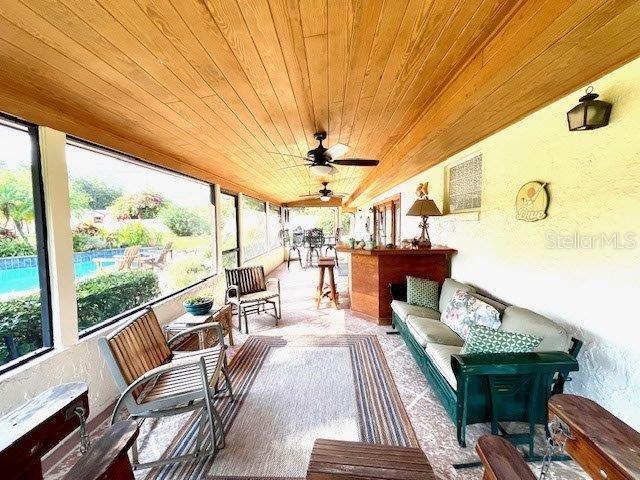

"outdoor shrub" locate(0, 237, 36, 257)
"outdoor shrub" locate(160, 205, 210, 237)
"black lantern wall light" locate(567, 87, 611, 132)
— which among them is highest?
"black lantern wall light" locate(567, 87, 611, 132)

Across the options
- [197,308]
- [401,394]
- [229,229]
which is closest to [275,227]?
[229,229]

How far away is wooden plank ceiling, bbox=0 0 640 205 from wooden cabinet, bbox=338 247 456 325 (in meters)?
1.68

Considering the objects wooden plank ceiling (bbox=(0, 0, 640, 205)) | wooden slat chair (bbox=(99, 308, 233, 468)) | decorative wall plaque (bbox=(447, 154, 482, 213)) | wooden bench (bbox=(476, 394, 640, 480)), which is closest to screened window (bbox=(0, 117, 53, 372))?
wooden plank ceiling (bbox=(0, 0, 640, 205))

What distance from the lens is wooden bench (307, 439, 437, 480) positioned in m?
1.12

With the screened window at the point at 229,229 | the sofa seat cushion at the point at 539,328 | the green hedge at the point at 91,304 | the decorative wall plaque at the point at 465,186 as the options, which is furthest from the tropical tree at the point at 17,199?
the decorative wall plaque at the point at 465,186

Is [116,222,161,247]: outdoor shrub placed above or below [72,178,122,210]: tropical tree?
below

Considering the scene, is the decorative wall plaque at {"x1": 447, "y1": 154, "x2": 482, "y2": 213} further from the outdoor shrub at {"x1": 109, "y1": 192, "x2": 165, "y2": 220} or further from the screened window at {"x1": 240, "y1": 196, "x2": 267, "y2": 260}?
the screened window at {"x1": 240, "y1": 196, "x2": 267, "y2": 260}

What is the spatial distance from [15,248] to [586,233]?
3.73 m

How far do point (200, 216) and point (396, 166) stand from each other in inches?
124

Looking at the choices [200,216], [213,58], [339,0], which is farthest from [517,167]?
[200,216]

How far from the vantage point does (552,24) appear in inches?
41.9

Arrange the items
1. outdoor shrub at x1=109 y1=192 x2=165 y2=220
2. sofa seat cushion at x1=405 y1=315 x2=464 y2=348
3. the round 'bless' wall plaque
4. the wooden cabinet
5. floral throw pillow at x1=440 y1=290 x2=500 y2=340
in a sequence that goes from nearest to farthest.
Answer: the round 'bless' wall plaque, floral throw pillow at x1=440 y1=290 x2=500 y2=340, sofa seat cushion at x1=405 y1=315 x2=464 y2=348, outdoor shrub at x1=109 y1=192 x2=165 y2=220, the wooden cabinet

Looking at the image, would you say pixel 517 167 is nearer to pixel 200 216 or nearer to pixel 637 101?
pixel 637 101

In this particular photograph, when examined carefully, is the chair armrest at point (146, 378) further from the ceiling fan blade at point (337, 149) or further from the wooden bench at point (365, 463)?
the ceiling fan blade at point (337, 149)
